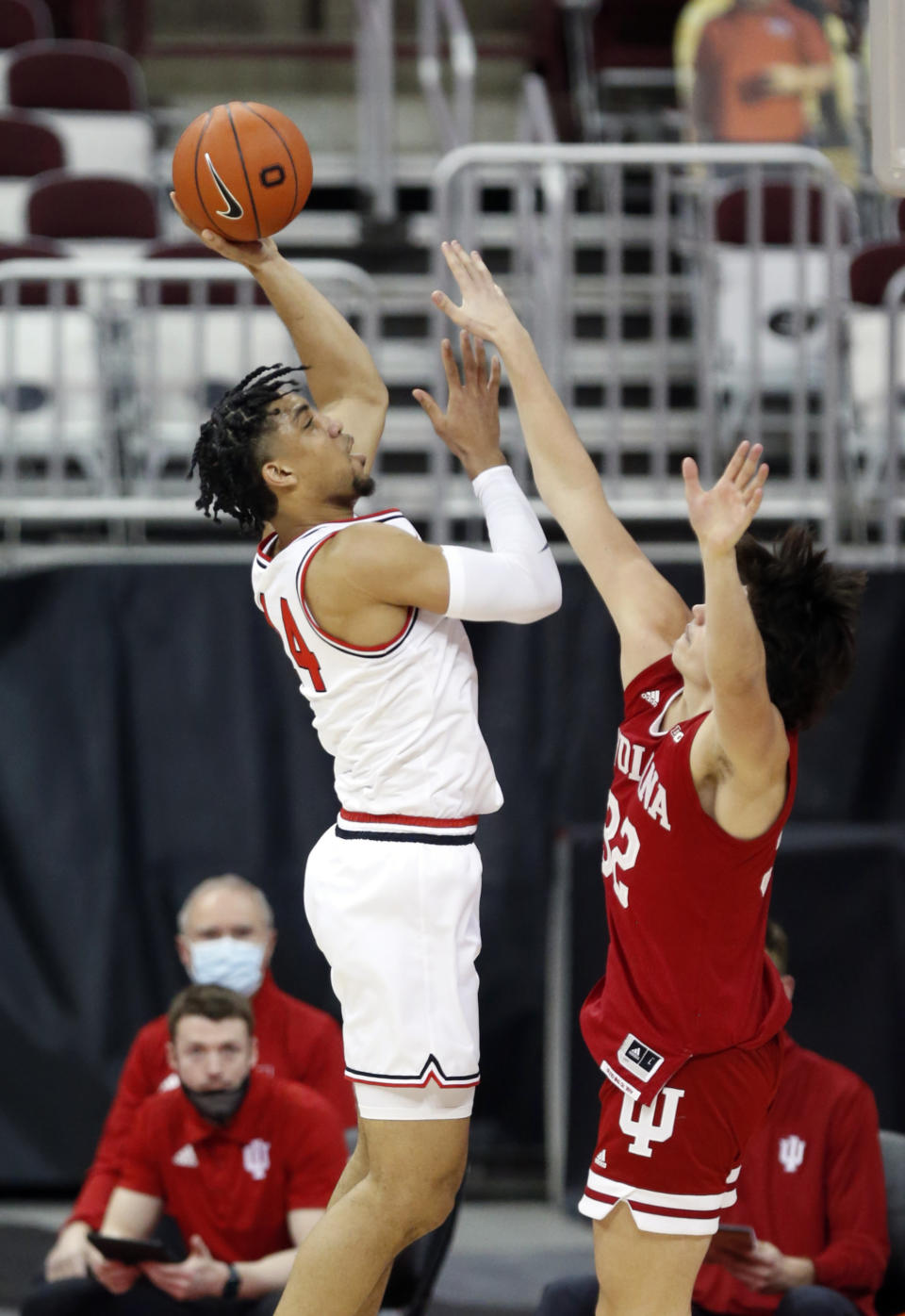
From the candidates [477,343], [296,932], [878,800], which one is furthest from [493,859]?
[477,343]

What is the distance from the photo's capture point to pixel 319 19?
1141 cm

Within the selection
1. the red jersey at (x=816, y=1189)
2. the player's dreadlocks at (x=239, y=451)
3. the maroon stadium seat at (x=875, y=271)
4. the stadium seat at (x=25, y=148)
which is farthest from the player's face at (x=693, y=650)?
the stadium seat at (x=25, y=148)

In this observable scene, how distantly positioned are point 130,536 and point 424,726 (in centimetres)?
391

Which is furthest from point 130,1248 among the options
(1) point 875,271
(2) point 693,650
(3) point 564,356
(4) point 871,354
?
(1) point 875,271

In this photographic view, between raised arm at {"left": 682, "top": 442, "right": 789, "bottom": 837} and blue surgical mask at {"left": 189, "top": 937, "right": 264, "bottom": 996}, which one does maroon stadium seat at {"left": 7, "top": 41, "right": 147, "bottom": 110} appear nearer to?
blue surgical mask at {"left": 189, "top": 937, "right": 264, "bottom": 996}

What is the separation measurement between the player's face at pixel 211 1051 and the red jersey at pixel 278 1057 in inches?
15.6

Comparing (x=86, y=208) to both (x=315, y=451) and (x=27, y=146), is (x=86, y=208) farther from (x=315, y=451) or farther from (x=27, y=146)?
(x=315, y=451)

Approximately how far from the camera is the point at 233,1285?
4.46 metres

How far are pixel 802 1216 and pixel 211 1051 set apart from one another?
4.86 feet

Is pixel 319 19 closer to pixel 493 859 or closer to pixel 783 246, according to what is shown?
pixel 783 246

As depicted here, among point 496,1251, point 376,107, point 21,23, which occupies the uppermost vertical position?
point 21,23

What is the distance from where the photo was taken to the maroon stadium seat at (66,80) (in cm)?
959

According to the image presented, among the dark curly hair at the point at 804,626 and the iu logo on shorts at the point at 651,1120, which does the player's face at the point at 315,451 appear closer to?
the dark curly hair at the point at 804,626

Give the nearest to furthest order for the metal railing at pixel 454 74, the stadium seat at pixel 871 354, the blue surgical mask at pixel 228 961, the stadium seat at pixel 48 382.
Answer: the blue surgical mask at pixel 228 961
the stadium seat at pixel 48 382
the stadium seat at pixel 871 354
the metal railing at pixel 454 74
